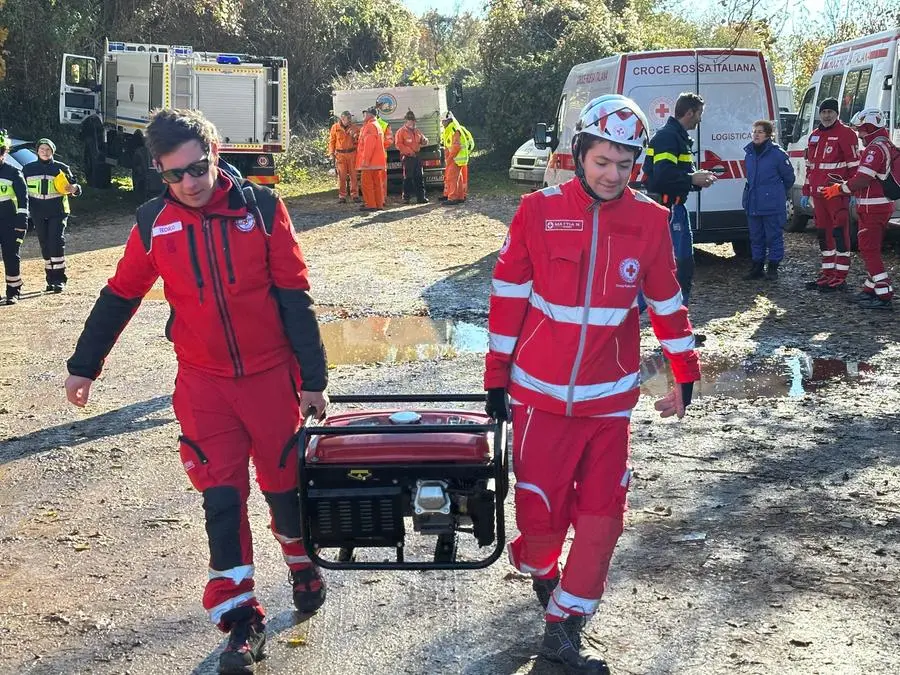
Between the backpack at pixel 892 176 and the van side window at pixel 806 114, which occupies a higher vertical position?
the van side window at pixel 806 114

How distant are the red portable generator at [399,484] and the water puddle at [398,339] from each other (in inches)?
200

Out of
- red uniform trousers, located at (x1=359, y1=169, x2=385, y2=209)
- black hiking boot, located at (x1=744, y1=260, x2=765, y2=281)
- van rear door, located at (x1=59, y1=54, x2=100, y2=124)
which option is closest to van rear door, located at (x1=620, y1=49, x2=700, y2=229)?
black hiking boot, located at (x1=744, y1=260, x2=765, y2=281)

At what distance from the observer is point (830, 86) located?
15.7 metres

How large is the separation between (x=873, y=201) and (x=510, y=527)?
697 centimetres

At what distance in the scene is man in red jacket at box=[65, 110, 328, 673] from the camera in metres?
3.77

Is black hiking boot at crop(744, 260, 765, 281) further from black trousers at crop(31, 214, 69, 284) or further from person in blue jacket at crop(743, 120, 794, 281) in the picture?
black trousers at crop(31, 214, 69, 284)

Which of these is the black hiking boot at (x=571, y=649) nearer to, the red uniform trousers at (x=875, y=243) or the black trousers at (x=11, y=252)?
the red uniform trousers at (x=875, y=243)

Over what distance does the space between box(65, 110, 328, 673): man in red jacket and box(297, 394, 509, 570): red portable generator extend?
23 cm

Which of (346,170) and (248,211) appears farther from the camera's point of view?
(346,170)

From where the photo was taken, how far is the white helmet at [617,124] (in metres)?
3.68

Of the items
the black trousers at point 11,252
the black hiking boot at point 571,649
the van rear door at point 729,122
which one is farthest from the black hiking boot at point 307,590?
the van rear door at point 729,122

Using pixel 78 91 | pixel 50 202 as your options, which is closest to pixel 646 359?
pixel 50 202

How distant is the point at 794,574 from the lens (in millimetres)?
4578

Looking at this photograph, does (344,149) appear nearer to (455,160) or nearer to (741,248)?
(455,160)
